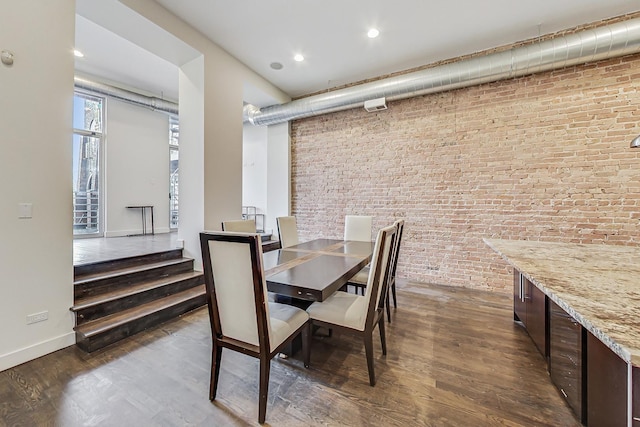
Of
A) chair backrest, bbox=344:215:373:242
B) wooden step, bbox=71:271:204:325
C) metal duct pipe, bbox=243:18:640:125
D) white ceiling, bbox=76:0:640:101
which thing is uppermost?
white ceiling, bbox=76:0:640:101

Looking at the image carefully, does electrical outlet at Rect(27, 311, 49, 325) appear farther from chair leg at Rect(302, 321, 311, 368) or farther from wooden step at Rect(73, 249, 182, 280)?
chair leg at Rect(302, 321, 311, 368)

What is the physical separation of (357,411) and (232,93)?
404cm

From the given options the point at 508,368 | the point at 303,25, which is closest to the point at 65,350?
the point at 508,368

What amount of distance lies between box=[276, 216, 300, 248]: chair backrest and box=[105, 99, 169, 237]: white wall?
4029 millimetres

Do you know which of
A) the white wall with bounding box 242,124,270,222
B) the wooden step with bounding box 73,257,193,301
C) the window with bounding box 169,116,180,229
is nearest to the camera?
the wooden step with bounding box 73,257,193,301

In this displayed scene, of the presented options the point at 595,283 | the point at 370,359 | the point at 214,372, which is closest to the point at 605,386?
the point at 595,283

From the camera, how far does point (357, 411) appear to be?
1564mm

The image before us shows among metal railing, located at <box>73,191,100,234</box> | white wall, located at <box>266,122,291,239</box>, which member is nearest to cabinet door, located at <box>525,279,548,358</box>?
white wall, located at <box>266,122,291,239</box>

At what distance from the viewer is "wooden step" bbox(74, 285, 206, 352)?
87.3 inches

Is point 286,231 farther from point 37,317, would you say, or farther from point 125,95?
point 125,95

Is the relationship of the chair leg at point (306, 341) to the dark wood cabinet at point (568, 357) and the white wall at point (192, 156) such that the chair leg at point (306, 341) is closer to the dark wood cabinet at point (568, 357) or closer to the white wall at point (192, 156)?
the dark wood cabinet at point (568, 357)

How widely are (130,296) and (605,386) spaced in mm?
3519

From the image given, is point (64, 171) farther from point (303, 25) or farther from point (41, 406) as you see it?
point (303, 25)

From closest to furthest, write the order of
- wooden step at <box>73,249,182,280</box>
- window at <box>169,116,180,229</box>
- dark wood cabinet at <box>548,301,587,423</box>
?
1. dark wood cabinet at <box>548,301,587,423</box>
2. wooden step at <box>73,249,182,280</box>
3. window at <box>169,116,180,229</box>
